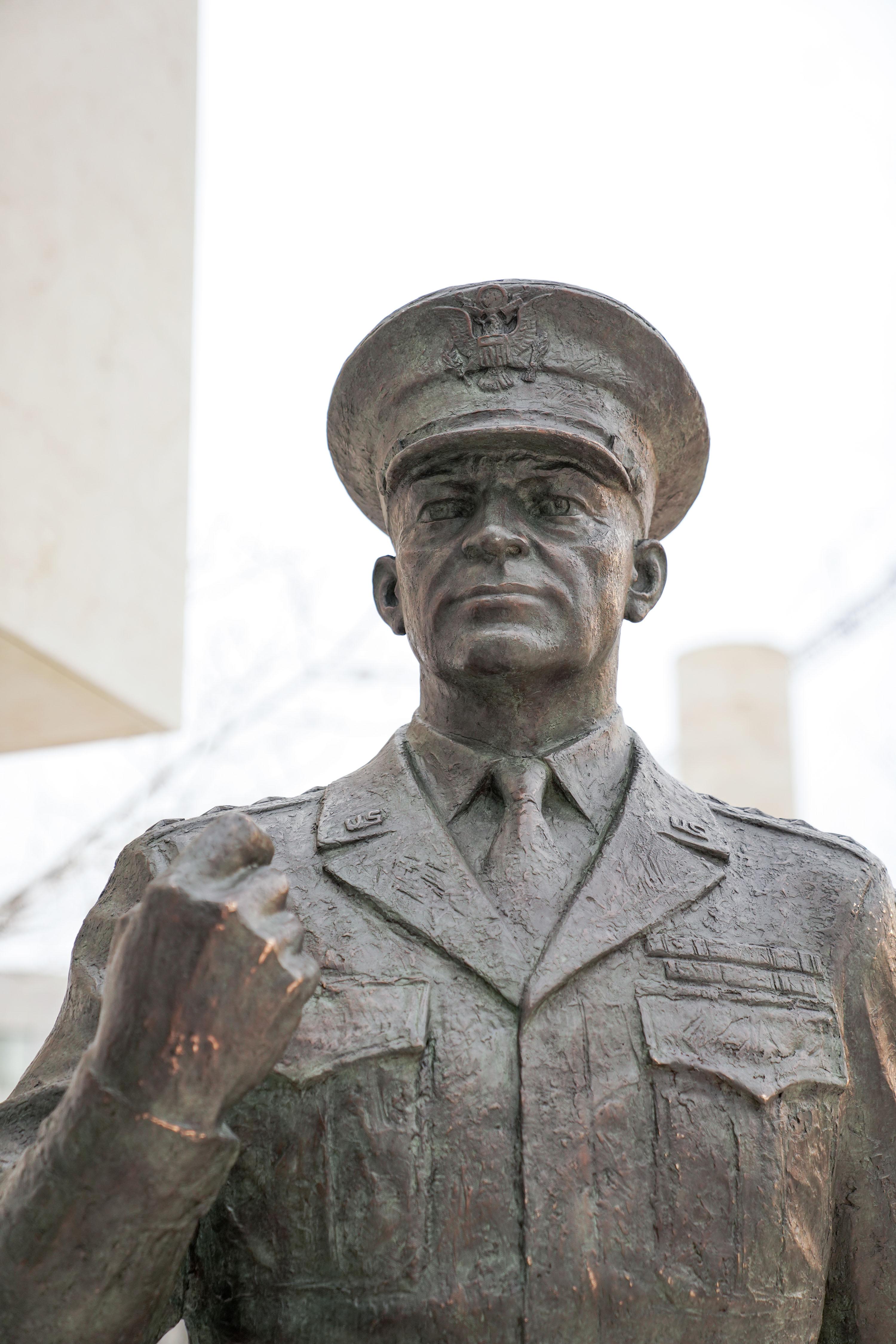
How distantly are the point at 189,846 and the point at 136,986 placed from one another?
188 mm

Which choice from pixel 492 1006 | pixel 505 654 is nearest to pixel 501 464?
pixel 505 654

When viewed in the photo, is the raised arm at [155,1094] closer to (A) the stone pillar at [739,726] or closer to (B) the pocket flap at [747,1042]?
(B) the pocket flap at [747,1042]

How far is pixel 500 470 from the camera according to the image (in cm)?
259

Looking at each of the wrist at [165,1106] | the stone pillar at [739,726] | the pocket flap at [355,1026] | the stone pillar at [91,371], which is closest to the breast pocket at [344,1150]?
the pocket flap at [355,1026]

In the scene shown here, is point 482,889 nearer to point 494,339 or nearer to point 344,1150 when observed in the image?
point 344,1150

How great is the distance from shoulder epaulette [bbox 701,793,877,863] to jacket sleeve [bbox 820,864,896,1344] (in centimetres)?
16

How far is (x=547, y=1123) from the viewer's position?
2.17 metres

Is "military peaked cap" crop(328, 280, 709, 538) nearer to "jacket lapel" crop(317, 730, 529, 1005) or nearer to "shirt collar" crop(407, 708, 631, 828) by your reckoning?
"shirt collar" crop(407, 708, 631, 828)

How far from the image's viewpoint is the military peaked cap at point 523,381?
2598 millimetres

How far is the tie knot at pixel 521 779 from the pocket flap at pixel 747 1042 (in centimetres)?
41

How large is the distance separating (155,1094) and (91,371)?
155 inches

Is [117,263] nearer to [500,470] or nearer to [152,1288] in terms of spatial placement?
[500,470]

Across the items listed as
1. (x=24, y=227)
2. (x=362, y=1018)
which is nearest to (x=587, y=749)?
(x=362, y=1018)

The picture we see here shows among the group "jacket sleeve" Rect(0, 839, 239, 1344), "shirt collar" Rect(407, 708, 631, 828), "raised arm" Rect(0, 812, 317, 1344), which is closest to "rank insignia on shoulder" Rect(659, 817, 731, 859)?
"shirt collar" Rect(407, 708, 631, 828)
